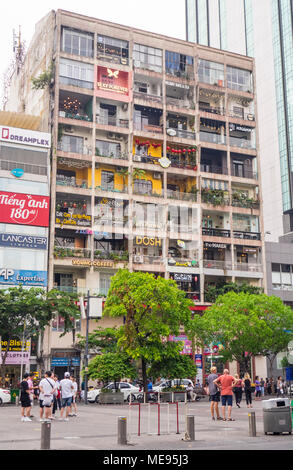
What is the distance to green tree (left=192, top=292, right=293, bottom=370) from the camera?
4075cm

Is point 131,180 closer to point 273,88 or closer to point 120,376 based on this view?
point 120,376

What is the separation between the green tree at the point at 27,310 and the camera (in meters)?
35.7

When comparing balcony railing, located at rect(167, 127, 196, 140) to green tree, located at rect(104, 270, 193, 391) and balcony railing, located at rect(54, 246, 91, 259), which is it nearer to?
balcony railing, located at rect(54, 246, 91, 259)

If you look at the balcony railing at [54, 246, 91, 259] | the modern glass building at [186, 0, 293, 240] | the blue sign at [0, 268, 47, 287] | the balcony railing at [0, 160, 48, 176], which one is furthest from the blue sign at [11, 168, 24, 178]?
the modern glass building at [186, 0, 293, 240]

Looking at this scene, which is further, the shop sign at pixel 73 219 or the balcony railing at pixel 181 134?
the balcony railing at pixel 181 134

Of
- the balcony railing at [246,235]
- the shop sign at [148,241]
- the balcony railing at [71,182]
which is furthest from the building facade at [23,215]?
the balcony railing at [246,235]

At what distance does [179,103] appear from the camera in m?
59.2

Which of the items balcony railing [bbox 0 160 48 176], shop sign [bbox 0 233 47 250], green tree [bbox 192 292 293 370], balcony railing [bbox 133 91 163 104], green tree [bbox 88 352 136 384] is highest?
balcony railing [bbox 133 91 163 104]

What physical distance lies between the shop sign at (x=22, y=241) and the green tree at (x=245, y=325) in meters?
14.3

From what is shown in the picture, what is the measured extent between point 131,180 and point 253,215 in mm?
13771

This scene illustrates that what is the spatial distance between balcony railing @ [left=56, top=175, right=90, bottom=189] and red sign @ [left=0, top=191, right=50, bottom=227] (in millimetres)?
2795

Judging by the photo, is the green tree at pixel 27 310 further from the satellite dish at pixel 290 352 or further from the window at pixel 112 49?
the window at pixel 112 49

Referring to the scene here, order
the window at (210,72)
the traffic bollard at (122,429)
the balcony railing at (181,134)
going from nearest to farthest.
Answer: the traffic bollard at (122,429), the balcony railing at (181,134), the window at (210,72)
